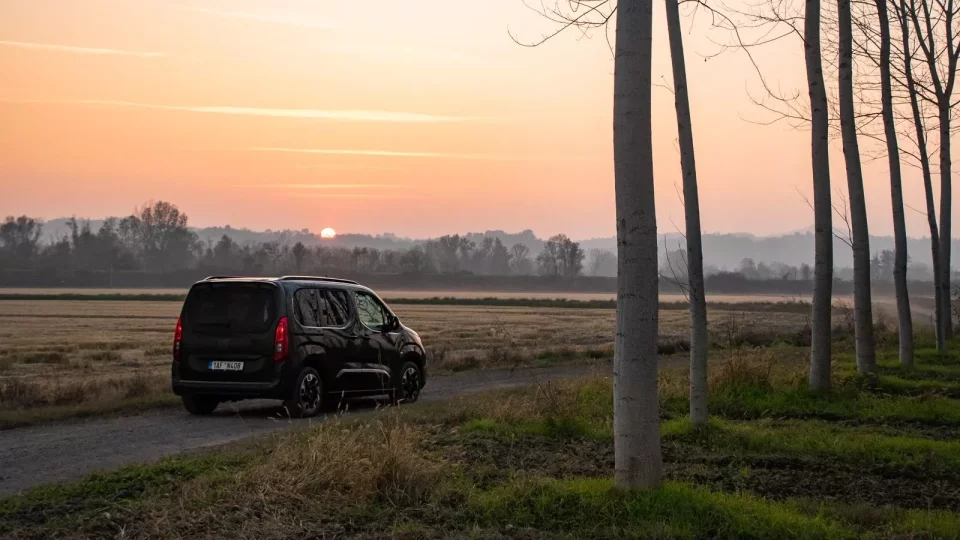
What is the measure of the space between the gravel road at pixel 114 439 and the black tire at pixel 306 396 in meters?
0.31

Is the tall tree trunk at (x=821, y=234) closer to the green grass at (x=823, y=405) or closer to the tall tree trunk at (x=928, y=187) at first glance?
the green grass at (x=823, y=405)

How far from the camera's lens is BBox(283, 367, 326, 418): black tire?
14531 mm

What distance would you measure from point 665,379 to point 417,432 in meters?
7.83

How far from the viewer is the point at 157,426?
13.9 m

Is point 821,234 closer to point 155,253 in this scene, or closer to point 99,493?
point 99,493

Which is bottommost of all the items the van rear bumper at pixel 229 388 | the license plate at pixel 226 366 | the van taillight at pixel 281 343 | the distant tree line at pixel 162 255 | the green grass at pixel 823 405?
the green grass at pixel 823 405

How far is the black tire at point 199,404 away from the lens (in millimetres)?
15477

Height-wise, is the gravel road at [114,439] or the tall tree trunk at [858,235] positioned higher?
the tall tree trunk at [858,235]

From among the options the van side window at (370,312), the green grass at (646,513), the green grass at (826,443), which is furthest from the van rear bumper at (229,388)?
the green grass at (646,513)

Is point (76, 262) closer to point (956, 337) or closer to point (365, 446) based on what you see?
point (956, 337)

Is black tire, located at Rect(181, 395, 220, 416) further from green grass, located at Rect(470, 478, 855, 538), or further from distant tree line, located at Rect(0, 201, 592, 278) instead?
distant tree line, located at Rect(0, 201, 592, 278)

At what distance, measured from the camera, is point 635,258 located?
726cm

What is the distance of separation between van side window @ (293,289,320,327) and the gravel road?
1.46 metres

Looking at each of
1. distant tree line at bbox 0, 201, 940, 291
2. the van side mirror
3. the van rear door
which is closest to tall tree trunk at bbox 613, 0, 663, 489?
the van rear door
